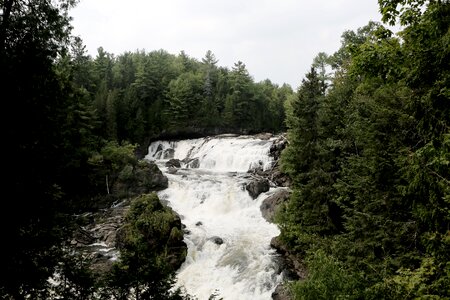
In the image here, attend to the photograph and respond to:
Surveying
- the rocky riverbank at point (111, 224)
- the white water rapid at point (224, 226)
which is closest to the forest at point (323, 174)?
the rocky riverbank at point (111, 224)

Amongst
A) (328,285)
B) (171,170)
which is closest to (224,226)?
(328,285)

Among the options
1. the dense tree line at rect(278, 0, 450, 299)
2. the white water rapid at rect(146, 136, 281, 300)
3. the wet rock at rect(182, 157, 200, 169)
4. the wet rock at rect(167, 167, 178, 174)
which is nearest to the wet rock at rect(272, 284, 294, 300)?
the white water rapid at rect(146, 136, 281, 300)

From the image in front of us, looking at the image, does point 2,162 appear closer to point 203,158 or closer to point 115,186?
point 115,186

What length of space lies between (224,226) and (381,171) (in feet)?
42.4

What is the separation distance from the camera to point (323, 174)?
657 inches

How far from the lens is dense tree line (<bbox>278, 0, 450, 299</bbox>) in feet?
17.4

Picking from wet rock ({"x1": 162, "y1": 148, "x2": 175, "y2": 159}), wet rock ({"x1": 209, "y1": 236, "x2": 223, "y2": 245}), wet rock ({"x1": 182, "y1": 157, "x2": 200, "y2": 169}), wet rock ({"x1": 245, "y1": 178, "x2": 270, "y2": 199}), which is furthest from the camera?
wet rock ({"x1": 162, "y1": 148, "x2": 175, "y2": 159})

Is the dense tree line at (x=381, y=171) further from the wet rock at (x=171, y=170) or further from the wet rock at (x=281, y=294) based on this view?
the wet rock at (x=171, y=170)

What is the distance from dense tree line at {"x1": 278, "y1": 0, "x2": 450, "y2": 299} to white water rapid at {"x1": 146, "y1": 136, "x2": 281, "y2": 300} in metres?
2.52

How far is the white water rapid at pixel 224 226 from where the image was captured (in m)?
16.3

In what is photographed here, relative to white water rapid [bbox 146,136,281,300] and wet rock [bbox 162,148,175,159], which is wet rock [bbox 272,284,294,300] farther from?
wet rock [bbox 162,148,175,159]

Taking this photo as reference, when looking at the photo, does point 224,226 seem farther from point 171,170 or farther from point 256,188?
point 171,170

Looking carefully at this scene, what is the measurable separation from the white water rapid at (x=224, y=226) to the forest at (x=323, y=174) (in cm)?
206

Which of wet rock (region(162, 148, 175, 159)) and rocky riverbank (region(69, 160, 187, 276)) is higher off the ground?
wet rock (region(162, 148, 175, 159))
